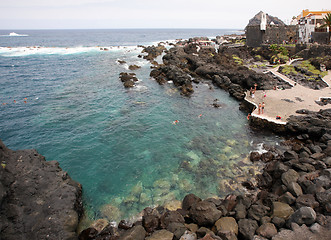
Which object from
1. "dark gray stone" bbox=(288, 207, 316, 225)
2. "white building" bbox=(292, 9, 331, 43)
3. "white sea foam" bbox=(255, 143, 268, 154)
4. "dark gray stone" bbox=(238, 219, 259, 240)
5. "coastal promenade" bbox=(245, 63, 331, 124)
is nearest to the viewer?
"dark gray stone" bbox=(288, 207, 316, 225)

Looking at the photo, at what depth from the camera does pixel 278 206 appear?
15.9 m

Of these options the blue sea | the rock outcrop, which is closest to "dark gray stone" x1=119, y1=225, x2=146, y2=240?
the blue sea

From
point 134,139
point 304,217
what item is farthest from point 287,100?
point 134,139

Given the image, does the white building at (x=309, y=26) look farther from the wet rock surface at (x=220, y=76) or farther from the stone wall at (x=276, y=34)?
the wet rock surface at (x=220, y=76)

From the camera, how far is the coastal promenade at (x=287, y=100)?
30211 mm

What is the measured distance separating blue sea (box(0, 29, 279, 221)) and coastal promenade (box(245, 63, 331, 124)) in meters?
3.09

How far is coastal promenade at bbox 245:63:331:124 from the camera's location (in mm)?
30211

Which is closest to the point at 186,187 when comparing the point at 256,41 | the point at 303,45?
the point at 303,45

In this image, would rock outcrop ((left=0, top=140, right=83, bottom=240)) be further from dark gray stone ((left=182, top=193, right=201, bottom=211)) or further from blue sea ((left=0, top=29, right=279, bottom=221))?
dark gray stone ((left=182, top=193, right=201, bottom=211))

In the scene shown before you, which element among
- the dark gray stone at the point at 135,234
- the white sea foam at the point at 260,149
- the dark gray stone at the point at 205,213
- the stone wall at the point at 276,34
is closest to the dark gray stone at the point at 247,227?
the dark gray stone at the point at 205,213

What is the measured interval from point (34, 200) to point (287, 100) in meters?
36.5

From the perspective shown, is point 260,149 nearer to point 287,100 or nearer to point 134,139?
point 287,100

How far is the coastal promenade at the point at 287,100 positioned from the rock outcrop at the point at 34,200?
1033 inches

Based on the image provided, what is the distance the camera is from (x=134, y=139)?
29344mm
